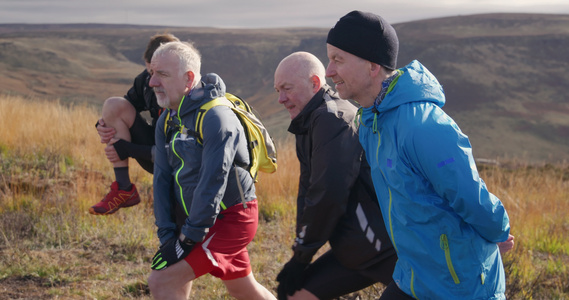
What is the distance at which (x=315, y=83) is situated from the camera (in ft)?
11.2

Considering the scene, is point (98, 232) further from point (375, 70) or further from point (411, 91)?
point (411, 91)

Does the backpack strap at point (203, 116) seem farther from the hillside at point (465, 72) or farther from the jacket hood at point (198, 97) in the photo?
the hillside at point (465, 72)

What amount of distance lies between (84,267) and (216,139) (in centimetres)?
304

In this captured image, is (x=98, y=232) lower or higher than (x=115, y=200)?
lower

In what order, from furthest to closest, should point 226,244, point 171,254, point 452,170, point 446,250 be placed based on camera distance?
point 226,244 → point 171,254 → point 446,250 → point 452,170

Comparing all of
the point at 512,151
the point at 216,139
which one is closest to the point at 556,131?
the point at 512,151

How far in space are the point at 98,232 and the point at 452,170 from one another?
517 cm

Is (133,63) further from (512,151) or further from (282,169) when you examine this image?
(282,169)

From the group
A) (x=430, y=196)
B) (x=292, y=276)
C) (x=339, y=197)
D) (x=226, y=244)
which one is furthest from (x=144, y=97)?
(x=430, y=196)

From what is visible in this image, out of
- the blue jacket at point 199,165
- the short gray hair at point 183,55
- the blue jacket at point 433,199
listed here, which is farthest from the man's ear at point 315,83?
the blue jacket at point 433,199

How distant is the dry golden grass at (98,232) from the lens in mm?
5105

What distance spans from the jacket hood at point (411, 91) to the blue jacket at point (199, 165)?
108 centimetres

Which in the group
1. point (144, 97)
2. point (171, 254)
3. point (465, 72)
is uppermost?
point (144, 97)

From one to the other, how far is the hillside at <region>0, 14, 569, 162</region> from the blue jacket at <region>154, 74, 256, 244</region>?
1424 centimetres
